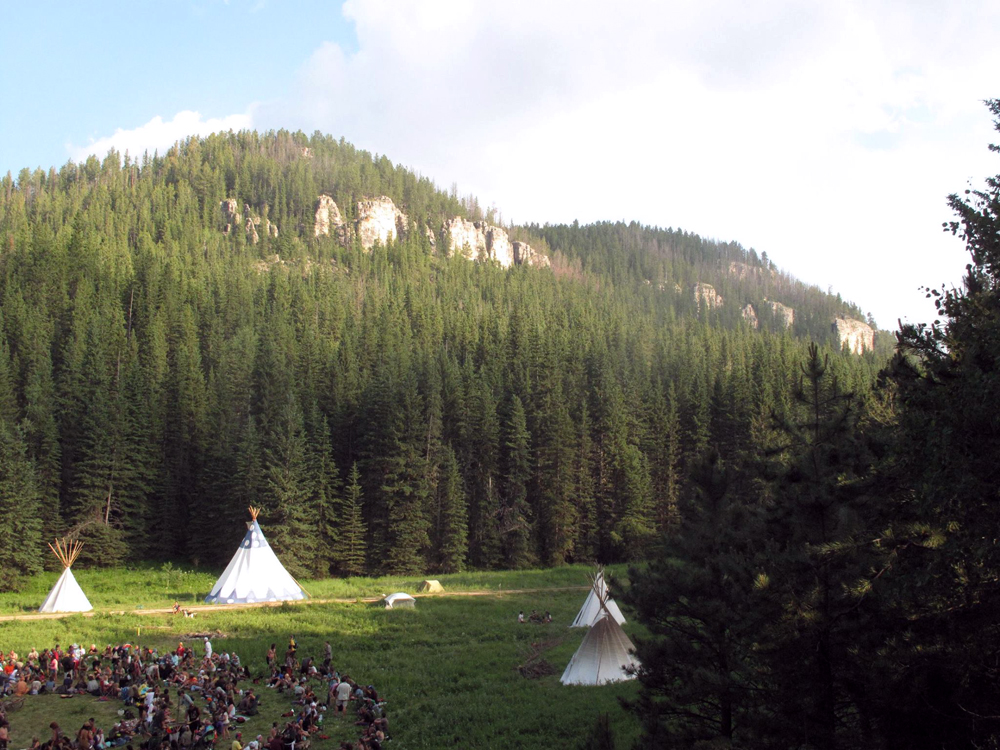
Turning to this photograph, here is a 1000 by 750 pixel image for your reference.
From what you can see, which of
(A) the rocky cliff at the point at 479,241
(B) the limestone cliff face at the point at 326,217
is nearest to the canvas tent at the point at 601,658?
(B) the limestone cliff face at the point at 326,217

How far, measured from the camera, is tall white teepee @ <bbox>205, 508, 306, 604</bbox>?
3806 centimetres

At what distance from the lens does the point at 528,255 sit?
187 m

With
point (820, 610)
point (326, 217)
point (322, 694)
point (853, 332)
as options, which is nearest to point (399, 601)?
point (322, 694)

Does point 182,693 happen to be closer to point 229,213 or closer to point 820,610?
point 820,610

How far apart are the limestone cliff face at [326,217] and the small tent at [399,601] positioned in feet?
Result: 400

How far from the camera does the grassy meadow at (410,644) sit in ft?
65.0

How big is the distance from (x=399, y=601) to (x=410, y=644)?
713 cm

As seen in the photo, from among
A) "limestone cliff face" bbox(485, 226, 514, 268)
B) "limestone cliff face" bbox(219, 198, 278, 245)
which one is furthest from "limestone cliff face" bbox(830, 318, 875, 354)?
"limestone cliff face" bbox(219, 198, 278, 245)

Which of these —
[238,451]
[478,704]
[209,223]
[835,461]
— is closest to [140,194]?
[209,223]

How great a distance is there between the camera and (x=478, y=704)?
70.9ft

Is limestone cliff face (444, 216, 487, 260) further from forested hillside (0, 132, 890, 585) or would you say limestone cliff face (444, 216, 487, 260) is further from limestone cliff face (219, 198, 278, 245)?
forested hillside (0, 132, 890, 585)

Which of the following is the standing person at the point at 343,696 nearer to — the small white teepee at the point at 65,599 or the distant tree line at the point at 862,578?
the distant tree line at the point at 862,578

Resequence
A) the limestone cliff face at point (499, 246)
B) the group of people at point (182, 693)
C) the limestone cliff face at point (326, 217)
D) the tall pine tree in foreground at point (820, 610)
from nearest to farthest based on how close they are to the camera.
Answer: the tall pine tree in foreground at point (820, 610) → the group of people at point (182, 693) → the limestone cliff face at point (326, 217) → the limestone cliff face at point (499, 246)

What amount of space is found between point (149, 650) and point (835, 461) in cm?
2649
